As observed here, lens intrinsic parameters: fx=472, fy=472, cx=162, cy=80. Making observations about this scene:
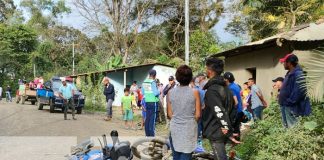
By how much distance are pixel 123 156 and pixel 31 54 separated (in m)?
55.4

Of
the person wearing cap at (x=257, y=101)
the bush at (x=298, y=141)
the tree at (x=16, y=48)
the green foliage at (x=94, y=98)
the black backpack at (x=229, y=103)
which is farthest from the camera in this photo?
the tree at (x=16, y=48)

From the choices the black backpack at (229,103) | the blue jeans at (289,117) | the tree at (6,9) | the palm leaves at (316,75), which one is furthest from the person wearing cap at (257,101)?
the tree at (6,9)

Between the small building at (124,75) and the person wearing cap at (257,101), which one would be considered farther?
the small building at (124,75)

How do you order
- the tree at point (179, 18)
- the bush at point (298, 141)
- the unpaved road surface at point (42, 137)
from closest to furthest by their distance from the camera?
the bush at point (298, 141) → the unpaved road surface at point (42, 137) → the tree at point (179, 18)

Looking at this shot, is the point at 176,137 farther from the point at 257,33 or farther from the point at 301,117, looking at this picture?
the point at 257,33

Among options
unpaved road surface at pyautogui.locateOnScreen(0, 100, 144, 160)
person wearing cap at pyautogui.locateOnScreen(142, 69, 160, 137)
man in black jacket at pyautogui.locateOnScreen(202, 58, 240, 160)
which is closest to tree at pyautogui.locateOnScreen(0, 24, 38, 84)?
unpaved road surface at pyautogui.locateOnScreen(0, 100, 144, 160)

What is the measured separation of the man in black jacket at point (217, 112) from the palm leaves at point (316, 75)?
4.20 feet

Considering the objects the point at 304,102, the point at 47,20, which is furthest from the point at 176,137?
the point at 47,20

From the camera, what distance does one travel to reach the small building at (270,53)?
11047 millimetres

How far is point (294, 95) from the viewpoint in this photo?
7.50m

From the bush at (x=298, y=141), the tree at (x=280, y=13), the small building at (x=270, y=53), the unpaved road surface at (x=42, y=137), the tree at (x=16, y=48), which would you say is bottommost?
the unpaved road surface at (x=42, y=137)

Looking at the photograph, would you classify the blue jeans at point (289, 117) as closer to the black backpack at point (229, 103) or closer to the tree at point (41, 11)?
the black backpack at point (229, 103)

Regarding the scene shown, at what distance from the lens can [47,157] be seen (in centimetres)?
969

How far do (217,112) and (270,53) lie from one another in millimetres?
8758
